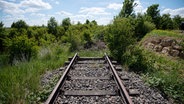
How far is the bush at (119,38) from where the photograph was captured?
330 inches

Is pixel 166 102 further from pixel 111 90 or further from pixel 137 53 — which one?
pixel 137 53

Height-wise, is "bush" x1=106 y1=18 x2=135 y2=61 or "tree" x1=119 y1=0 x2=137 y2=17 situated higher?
"tree" x1=119 y1=0 x2=137 y2=17

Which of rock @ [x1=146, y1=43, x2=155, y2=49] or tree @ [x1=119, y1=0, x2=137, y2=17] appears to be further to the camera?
tree @ [x1=119, y1=0, x2=137, y2=17]

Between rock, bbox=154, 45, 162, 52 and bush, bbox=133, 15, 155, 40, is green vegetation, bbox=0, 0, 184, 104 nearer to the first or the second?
rock, bbox=154, 45, 162, 52

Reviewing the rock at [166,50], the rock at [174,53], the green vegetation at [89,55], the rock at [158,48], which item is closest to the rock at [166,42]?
the rock at [158,48]

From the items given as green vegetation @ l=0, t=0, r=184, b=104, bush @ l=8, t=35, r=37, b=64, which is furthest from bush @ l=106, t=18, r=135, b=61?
bush @ l=8, t=35, r=37, b=64

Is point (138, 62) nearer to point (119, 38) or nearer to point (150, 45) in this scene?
point (119, 38)

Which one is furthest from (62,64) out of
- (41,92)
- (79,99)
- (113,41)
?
(79,99)

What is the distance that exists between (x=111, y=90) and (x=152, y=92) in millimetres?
993

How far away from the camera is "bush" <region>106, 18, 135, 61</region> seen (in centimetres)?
838

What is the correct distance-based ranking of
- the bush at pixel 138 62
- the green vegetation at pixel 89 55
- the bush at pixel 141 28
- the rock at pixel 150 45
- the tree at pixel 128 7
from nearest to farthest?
the green vegetation at pixel 89 55 → the bush at pixel 138 62 → the rock at pixel 150 45 → the bush at pixel 141 28 → the tree at pixel 128 7

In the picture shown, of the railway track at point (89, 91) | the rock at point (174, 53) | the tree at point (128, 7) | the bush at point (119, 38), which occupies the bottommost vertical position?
the rock at point (174, 53)

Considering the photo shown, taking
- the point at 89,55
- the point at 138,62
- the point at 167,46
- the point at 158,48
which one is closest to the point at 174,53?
the point at 167,46

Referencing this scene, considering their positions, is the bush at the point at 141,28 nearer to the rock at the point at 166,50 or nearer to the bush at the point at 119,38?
the rock at the point at 166,50
